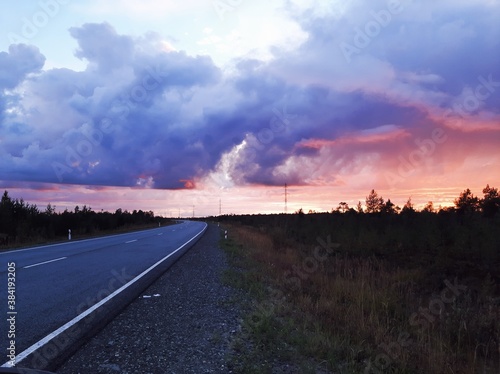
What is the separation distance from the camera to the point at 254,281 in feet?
34.7

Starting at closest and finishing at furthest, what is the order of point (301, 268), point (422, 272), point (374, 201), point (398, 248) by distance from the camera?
point (301, 268)
point (422, 272)
point (398, 248)
point (374, 201)

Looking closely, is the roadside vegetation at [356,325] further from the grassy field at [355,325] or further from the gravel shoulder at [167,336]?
the gravel shoulder at [167,336]

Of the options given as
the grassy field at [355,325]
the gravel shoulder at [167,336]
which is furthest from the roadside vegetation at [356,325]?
the gravel shoulder at [167,336]

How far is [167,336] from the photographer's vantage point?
597 centimetres

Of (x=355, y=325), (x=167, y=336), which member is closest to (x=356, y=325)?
(x=355, y=325)

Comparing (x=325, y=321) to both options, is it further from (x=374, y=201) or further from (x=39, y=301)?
(x=374, y=201)

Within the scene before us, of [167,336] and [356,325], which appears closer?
[167,336]

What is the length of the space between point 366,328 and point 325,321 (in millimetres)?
747

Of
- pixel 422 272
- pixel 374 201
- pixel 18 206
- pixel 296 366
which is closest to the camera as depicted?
pixel 296 366

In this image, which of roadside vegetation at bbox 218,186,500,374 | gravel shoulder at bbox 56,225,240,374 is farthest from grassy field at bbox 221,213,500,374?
gravel shoulder at bbox 56,225,240,374

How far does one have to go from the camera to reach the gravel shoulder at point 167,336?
477cm

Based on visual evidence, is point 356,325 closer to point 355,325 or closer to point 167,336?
point 355,325

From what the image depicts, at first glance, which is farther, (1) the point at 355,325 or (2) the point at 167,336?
(1) the point at 355,325

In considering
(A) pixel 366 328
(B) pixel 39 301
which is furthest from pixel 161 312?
(A) pixel 366 328
